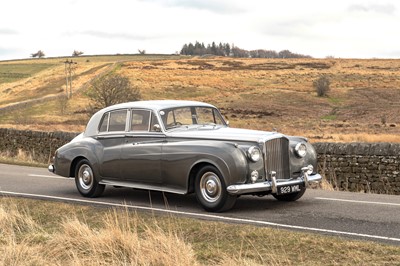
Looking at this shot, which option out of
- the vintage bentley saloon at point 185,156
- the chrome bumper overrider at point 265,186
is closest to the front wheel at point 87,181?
the vintage bentley saloon at point 185,156

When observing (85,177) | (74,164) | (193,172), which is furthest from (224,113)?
(193,172)

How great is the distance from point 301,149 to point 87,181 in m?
4.12

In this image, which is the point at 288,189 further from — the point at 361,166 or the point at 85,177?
the point at 361,166

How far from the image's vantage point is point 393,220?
835cm

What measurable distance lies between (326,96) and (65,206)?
70733 millimetres

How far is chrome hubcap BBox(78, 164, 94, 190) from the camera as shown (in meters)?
10.9

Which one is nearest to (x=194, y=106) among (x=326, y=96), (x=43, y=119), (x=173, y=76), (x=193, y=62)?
(x=43, y=119)

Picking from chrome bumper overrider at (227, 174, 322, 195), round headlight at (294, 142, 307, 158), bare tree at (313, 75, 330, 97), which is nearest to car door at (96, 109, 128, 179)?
chrome bumper overrider at (227, 174, 322, 195)

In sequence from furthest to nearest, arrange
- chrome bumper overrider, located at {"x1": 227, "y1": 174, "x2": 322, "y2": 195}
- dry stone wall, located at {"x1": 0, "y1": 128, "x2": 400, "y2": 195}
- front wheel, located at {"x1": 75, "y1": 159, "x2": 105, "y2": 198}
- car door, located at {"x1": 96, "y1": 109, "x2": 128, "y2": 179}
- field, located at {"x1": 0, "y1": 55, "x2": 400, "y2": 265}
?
dry stone wall, located at {"x1": 0, "y1": 128, "x2": 400, "y2": 195} < front wheel, located at {"x1": 75, "y1": 159, "x2": 105, "y2": 198} < car door, located at {"x1": 96, "y1": 109, "x2": 128, "y2": 179} < chrome bumper overrider, located at {"x1": 227, "y1": 174, "x2": 322, "y2": 195} < field, located at {"x1": 0, "y1": 55, "x2": 400, "y2": 265}

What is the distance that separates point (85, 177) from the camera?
11.0 meters

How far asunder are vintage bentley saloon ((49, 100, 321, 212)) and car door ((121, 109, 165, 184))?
0.02 meters

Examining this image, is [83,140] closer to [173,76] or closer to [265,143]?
[265,143]

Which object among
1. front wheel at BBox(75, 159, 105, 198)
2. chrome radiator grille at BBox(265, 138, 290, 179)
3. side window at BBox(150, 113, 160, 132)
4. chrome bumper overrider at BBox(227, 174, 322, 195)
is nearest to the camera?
chrome bumper overrider at BBox(227, 174, 322, 195)

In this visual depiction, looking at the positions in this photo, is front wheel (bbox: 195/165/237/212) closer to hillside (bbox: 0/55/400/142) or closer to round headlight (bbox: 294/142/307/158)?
round headlight (bbox: 294/142/307/158)
